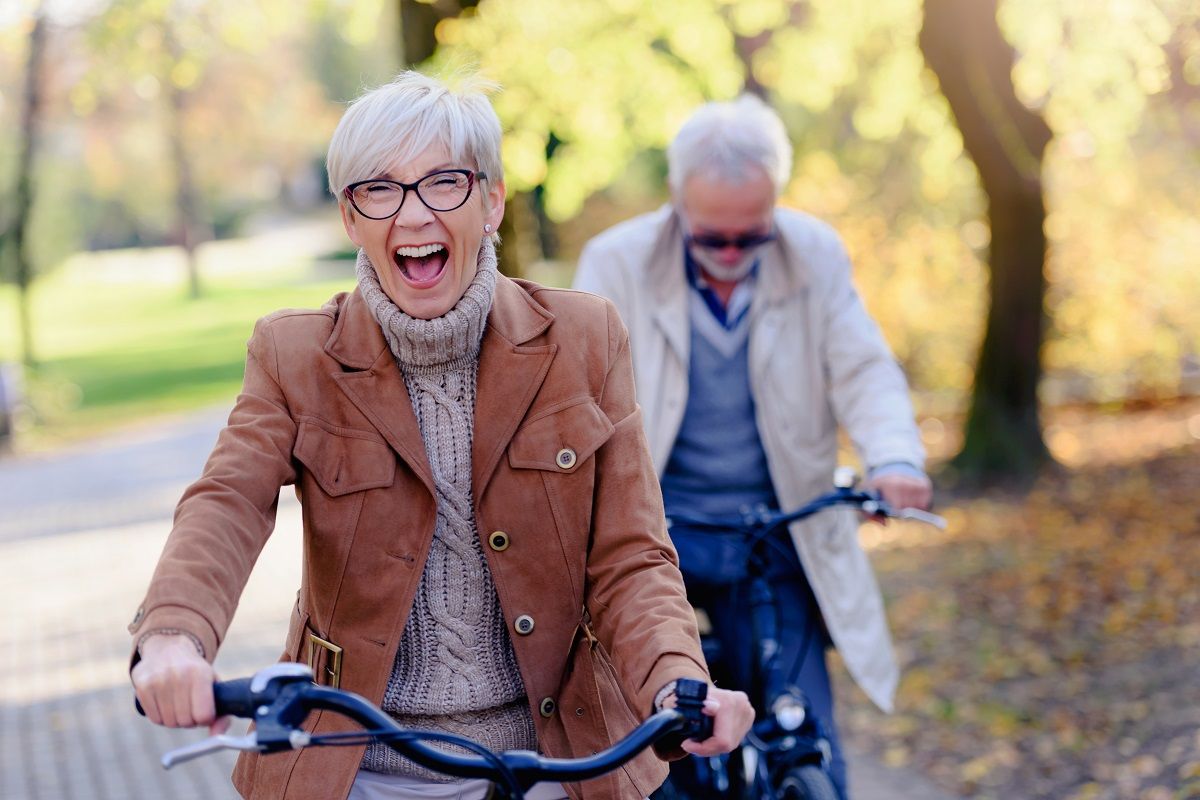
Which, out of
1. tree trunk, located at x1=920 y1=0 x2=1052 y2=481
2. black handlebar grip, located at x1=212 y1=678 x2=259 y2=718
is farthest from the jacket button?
tree trunk, located at x1=920 y1=0 x2=1052 y2=481

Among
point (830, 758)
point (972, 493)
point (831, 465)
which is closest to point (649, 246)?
point (831, 465)

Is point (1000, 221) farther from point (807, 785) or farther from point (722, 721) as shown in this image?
point (722, 721)

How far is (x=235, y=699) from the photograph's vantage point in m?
2.00

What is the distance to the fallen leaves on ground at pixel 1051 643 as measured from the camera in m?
6.02

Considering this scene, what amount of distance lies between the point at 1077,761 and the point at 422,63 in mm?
5310

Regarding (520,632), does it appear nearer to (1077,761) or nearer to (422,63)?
(1077,761)

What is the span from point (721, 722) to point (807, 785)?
1.38 meters

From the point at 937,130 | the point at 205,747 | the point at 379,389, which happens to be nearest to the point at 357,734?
the point at 205,747

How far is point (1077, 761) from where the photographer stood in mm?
6031

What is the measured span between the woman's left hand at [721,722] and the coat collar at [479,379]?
54cm

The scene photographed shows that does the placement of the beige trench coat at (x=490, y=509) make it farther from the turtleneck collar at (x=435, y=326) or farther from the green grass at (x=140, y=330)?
the green grass at (x=140, y=330)

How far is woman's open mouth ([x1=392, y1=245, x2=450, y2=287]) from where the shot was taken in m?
2.38

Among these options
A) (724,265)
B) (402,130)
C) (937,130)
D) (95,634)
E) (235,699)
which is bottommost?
(95,634)

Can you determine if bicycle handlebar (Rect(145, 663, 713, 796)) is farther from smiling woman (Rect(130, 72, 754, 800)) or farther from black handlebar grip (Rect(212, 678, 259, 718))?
smiling woman (Rect(130, 72, 754, 800))
